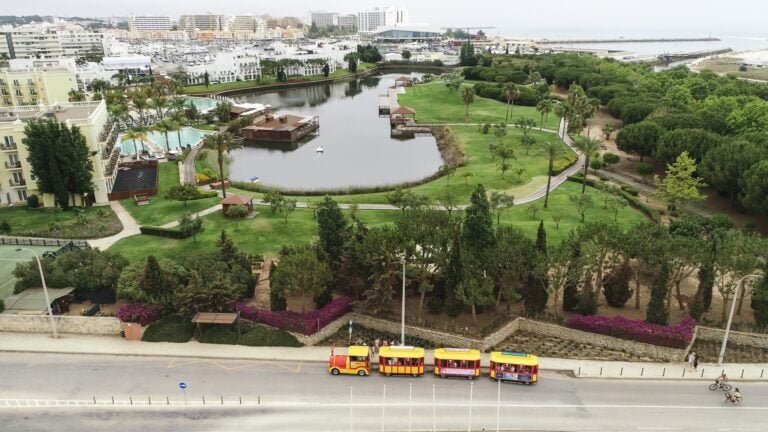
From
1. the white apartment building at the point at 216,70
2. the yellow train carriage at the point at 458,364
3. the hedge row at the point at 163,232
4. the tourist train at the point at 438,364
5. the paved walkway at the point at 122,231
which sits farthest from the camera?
the white apartment building at the point at 216,70

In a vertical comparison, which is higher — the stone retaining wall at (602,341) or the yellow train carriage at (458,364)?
the yellow train carriage at (458,364)

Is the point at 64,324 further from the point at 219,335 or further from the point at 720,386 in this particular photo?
the point at 720,386

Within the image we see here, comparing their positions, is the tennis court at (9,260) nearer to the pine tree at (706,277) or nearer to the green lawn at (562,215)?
the green lawn at (562,215)

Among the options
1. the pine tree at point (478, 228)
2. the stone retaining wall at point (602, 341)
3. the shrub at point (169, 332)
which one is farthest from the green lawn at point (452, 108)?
the shrub at point (169, 332)

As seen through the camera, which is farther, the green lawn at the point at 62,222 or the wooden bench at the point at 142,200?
the wooden bench at the point at 142,200

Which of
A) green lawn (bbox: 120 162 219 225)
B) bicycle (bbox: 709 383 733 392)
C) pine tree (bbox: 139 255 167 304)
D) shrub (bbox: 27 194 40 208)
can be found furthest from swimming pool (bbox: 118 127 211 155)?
bicycle (bbox: 709 383 733 392)

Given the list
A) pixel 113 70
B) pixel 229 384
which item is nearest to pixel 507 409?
pixel 229 384

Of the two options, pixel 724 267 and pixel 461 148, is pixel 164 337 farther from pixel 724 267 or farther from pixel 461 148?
pixel 461 148
